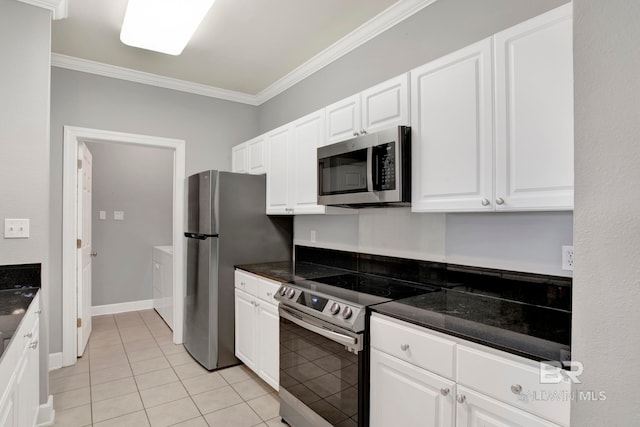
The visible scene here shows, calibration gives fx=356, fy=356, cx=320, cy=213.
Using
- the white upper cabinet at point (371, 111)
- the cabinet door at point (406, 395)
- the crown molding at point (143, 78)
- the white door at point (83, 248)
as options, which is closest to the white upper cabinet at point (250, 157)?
the crown molding at point (143, 78)

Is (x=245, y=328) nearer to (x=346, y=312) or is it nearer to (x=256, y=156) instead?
(x=346, y=312)

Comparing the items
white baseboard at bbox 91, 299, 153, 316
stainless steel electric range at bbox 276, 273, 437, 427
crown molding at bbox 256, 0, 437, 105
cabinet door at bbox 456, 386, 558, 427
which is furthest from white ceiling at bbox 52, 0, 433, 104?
white baseboard at bbox 91, 299, 153, 316

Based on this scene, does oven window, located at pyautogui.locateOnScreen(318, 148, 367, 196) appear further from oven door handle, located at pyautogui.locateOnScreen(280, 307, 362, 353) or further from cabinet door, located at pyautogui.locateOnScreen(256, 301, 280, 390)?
cabinet door, located at pyautogui.locateOnScreen(256, 301, 280, 390)

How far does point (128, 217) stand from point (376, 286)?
3.93 m

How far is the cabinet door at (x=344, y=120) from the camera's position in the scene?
2.20 metres

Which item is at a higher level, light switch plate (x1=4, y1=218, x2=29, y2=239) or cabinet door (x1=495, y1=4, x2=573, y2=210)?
cabinet door (x1=495, y1=4, x2=573, y2=210)

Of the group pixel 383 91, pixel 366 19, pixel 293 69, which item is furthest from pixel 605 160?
pixel 293 69

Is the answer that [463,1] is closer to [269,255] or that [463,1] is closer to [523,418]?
[523,418]

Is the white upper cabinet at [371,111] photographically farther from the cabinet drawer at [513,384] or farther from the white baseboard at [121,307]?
the white baseboard at [121,307]

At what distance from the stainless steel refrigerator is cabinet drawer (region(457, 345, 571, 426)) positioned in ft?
7.03

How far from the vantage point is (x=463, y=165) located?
1614mm

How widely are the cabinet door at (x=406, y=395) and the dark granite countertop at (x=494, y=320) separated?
0.66ft

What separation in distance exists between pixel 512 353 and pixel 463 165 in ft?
2.70

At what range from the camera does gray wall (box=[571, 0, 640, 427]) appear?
0.56 metres
